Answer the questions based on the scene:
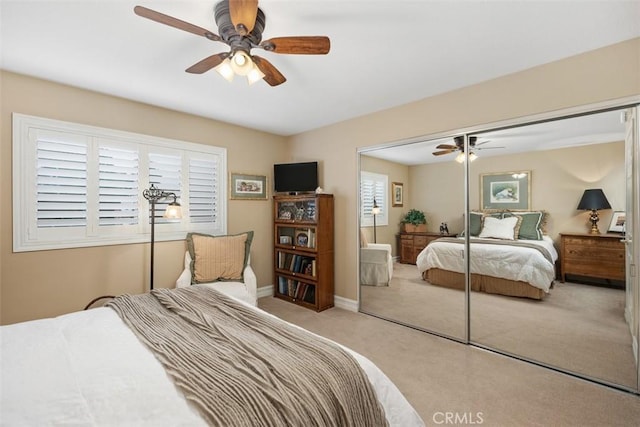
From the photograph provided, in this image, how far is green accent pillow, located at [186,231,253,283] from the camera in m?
3.34

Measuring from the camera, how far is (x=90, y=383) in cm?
110

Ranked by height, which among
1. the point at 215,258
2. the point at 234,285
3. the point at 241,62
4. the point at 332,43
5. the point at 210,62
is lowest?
the point at 234,285

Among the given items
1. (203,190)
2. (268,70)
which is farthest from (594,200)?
(203,190)

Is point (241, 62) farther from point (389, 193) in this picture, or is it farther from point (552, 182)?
point (552, 182)

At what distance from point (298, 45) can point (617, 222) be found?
8.83ft

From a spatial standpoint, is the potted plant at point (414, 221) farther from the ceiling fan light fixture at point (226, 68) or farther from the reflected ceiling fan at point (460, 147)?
the ceiling fan light fixture at point (226, 68)

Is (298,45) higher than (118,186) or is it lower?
higher

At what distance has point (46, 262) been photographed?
2.66 m

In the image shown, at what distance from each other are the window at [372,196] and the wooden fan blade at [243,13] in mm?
2412

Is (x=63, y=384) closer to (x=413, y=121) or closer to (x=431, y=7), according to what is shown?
(x=431, y=7)

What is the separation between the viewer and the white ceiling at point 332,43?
176cm

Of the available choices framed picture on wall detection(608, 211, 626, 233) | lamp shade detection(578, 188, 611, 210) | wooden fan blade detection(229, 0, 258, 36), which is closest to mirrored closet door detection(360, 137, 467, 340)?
lamp shade detection(578, 188, 611, 210)

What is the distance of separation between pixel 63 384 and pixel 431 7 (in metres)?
2.63

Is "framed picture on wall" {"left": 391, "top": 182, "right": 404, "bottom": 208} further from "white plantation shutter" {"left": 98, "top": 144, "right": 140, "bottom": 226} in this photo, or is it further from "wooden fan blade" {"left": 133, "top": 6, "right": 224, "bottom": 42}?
"white plantation shutter" {"left": 98, "top": 144, "right": 140, "bottom": 226}
